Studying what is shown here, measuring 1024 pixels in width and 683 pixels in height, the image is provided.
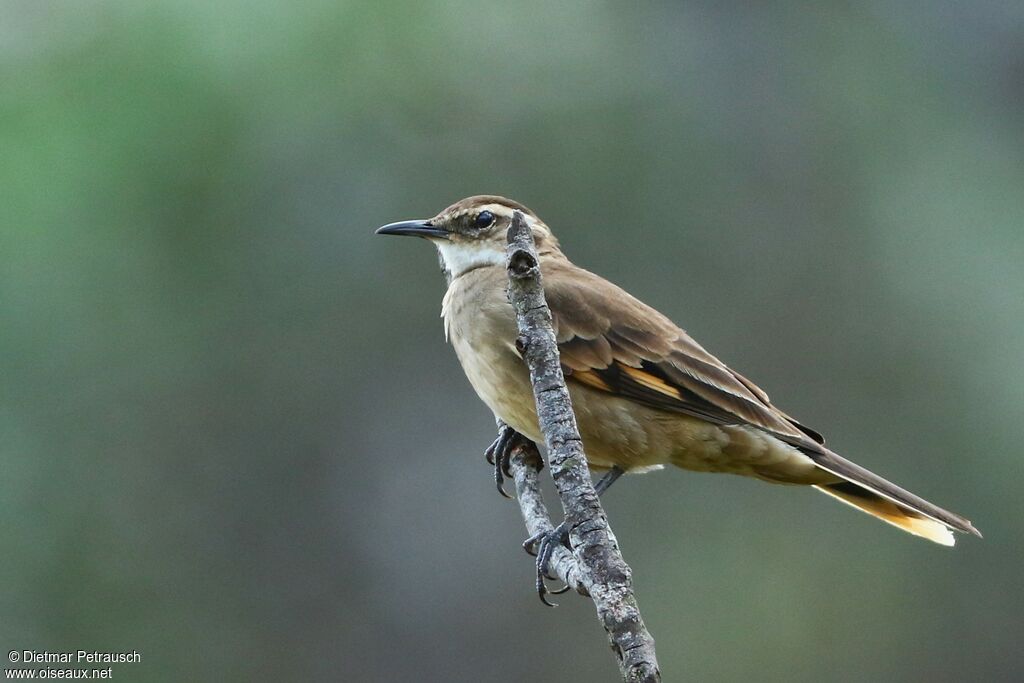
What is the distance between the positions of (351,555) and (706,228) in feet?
14.6

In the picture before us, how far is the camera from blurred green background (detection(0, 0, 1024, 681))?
956 centimetres

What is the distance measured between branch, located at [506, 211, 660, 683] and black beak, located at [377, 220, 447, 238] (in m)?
2.97

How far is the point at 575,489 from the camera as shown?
11.5 ft

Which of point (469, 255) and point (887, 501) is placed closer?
point (887, 501)

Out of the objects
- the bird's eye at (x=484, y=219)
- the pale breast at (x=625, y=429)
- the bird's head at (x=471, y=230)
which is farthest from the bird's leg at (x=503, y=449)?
the bird's eye at (x=484, y=219)

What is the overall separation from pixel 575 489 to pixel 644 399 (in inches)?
103

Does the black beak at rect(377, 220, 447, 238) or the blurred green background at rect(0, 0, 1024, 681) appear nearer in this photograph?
the black beak at rect(377, 220, 447, 238)

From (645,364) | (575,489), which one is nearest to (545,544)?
(575,489)

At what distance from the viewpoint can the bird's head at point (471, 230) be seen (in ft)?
22.4

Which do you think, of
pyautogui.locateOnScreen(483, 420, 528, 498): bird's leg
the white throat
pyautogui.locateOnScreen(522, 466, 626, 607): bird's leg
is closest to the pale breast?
pyautogui.locateOnScreen(483, 420, 528, 498): bird's leg

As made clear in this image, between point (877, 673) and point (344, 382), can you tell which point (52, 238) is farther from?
point (877, 673)

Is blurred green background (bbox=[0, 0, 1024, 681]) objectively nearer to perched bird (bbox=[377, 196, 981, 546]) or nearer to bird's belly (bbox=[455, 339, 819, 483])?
perched bird (bbox=[377, 196, 981, 546])

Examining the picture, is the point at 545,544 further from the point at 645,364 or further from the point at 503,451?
the point at 645,364

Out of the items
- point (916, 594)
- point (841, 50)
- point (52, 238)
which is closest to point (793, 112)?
point (841, 50)
